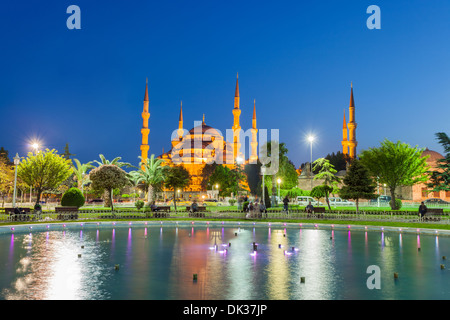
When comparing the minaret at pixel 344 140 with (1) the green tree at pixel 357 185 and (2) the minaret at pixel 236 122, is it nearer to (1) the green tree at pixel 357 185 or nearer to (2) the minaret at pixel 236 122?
(2) the minaret at pixel 236 122

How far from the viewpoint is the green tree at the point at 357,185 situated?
1057 inches

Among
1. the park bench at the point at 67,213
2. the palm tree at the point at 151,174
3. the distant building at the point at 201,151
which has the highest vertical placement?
the distant building at the point at 201,151

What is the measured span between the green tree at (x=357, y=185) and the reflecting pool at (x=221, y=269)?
11125 millimetres

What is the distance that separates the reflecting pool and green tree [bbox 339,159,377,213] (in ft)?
36.5

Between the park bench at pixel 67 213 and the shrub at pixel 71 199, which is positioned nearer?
the park bench at pixel 67 213

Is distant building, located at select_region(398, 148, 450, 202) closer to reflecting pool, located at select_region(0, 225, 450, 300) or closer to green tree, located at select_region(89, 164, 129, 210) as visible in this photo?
reflecting pool, located at select_region(0, 225, 450, 300)

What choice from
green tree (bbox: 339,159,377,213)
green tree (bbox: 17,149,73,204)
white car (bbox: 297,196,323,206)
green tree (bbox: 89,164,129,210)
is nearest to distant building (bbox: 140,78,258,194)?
white car (bbox: 297,196,323,206)

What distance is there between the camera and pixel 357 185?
2733 cm

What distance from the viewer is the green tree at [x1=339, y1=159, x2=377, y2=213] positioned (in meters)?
26.8

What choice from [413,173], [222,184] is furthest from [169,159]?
[413,173]

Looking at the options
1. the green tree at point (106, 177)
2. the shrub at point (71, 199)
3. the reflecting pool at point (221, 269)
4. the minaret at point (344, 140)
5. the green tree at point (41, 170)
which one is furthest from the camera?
the minaret at point (344, 140)

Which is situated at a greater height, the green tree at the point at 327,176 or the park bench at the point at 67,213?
the green tree at the point at 327,176
